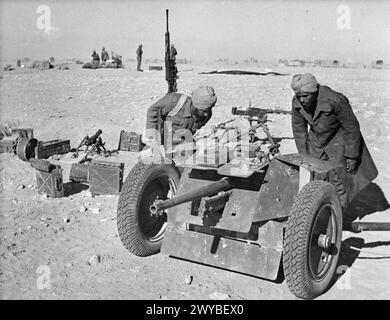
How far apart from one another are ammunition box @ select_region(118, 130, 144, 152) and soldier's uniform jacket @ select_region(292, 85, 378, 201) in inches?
174

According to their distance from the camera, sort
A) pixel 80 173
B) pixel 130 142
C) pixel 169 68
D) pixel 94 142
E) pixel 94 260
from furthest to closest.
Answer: pixel 169 68
pixel 130 142
pixel 94 142
pixel 80 173
pixel 94 260

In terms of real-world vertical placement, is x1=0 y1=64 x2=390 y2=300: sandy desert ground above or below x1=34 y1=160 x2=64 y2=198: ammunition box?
below

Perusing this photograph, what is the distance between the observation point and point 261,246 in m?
4.42

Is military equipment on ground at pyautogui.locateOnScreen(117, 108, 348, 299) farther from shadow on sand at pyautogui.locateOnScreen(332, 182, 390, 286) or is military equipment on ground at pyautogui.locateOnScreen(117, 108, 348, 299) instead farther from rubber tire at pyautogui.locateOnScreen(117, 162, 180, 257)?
shadow on sand at pyautogui.locateOnScreen(332, 182, 390, 286)

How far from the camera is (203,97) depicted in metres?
5.30

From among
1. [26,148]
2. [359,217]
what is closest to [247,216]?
[359,217]

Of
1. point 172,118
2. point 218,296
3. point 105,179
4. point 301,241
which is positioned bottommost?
point 218,296

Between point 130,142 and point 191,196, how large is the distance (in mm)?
5740

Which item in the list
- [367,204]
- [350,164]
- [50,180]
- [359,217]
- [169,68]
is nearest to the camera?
[350,164]

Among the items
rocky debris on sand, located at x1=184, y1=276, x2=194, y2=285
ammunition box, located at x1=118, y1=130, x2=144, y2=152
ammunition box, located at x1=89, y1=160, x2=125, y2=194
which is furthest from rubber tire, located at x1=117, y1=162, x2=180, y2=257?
ammunition box, located at x1=118, y1=130, x2=144, y2=152

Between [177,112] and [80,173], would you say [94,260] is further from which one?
[80,173]

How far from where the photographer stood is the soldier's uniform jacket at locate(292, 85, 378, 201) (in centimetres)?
540
